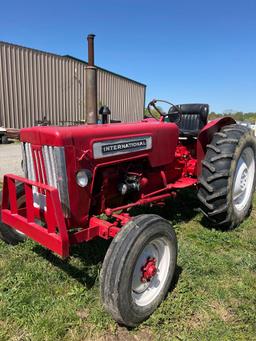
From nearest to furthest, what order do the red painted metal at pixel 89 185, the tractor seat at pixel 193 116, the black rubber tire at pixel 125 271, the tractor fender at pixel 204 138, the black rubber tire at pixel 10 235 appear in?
the black rubber tire at pixel 125 271 → the red painted metal at pixel 89 185 → the black rubber tire at pixel 10 235 → the tractor fender at pixel 204 138 → the tractor seat at pixel 193 116

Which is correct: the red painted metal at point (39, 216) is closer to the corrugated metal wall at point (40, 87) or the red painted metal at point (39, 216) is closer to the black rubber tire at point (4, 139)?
the black rubber tire at point (4, 139)

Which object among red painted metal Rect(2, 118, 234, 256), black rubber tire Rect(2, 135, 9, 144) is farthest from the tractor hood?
black rubber tire Rect(2, 135, 9, 144)

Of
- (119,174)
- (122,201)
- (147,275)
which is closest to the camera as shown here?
(147,275)

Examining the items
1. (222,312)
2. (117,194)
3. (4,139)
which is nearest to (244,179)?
(117,194)

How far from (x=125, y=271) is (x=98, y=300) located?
54cm

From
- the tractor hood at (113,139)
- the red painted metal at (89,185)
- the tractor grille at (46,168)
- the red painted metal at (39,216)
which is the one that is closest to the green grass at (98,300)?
the red painted metal at (89,185)

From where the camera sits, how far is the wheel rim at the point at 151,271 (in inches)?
93.8

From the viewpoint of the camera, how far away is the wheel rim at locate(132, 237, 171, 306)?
7.82ft

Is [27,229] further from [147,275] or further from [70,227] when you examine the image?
[147,275]

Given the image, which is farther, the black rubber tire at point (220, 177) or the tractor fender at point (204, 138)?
the tractor fender at point (204, 138)

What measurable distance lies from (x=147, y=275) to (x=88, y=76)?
563 cm

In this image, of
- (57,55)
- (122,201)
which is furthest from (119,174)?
(57,55)

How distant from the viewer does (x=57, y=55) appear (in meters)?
16.6

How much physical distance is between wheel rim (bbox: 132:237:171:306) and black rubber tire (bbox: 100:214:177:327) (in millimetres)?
85
